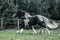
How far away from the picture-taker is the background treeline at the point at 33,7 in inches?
836

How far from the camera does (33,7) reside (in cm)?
2191

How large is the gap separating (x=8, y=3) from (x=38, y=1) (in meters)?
3.25

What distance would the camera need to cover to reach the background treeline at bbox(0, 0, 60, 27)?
2123 centimetres

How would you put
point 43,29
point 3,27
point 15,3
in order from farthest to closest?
point 15,3 → point 3,27 → point 43,29

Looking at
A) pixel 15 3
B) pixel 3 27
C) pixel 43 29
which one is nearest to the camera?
pixel 43 29

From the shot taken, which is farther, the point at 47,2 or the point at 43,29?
the point at 47,2

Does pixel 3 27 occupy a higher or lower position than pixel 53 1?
lower

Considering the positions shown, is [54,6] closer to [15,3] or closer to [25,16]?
[15,3]

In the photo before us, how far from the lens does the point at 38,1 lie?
70.8 ft

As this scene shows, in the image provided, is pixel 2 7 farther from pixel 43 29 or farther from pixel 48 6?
pixel 43 29

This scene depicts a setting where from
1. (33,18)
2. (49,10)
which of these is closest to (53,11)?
(49,10)

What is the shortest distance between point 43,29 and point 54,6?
9.75 meters

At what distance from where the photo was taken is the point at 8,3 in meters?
21.2

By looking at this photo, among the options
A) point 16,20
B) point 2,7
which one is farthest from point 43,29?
point 2,7
